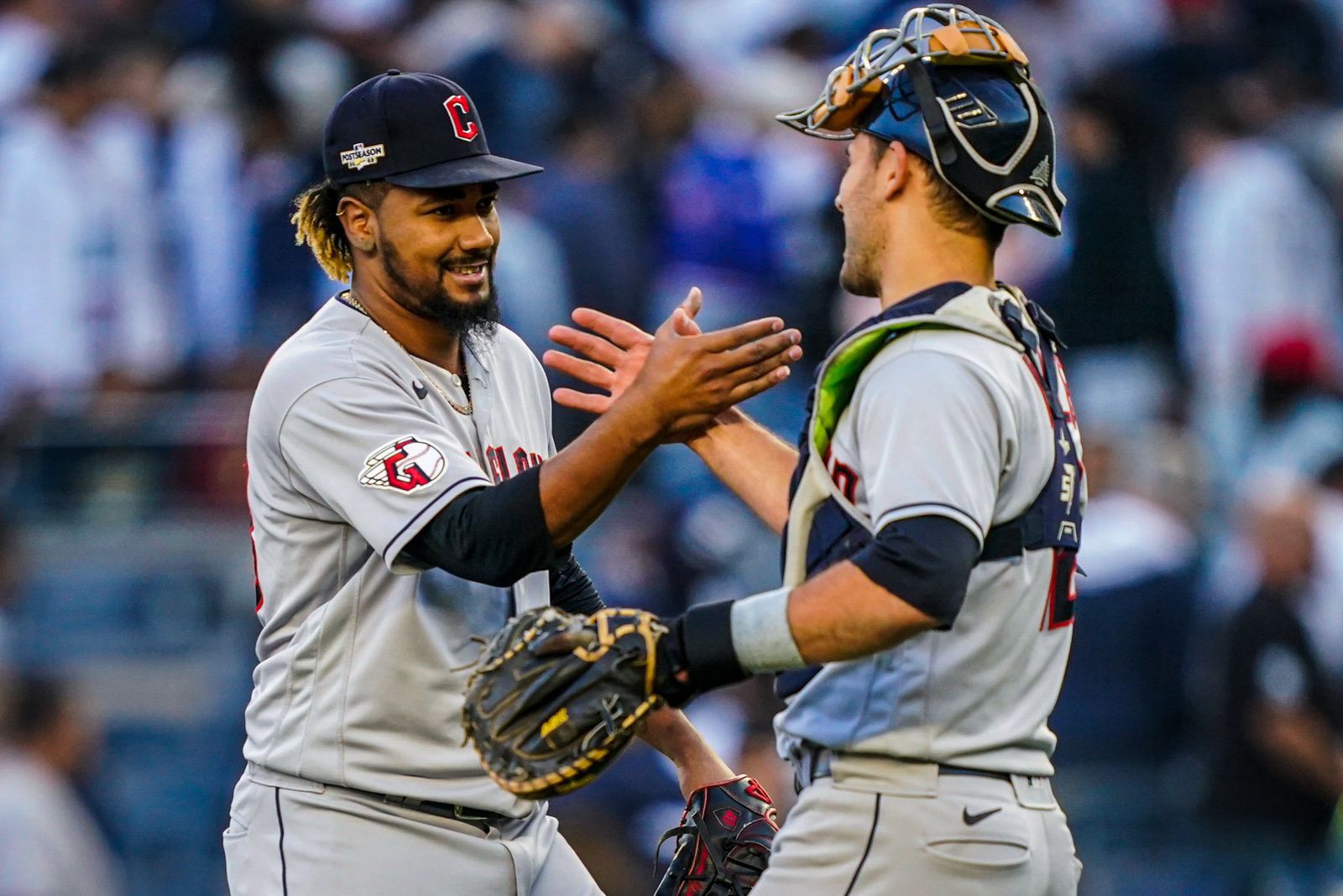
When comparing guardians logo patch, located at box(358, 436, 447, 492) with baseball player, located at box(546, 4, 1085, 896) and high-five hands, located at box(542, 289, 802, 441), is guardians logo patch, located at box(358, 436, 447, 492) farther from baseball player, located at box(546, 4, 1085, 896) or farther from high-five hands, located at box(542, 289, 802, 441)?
baseball player, located at box(546, 4, 1085, 896)

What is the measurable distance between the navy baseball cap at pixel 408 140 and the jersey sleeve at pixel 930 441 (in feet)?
3.88

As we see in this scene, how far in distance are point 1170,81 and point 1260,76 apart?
0.57m

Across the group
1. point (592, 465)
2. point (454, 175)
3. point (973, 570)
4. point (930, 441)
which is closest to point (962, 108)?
point (930, 441)

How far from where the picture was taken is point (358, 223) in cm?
427

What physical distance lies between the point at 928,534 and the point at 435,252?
1.49m

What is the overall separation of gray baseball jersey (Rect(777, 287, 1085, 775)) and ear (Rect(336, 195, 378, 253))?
4.08ft

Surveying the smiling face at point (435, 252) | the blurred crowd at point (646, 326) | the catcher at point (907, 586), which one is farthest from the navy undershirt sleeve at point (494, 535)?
the blurred crowd at point (646, 326)

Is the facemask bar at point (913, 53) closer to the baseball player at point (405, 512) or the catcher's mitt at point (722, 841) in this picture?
the baseball player at point (405, 512)

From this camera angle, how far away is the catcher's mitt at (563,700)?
133 inches

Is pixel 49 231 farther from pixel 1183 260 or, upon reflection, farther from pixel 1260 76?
pixel 1260 76

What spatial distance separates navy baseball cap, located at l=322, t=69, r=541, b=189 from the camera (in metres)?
4.15

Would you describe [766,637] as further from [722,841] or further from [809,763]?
[722,841]

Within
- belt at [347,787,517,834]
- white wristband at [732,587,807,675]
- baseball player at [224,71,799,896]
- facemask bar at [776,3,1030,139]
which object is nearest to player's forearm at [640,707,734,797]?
baseball player at [224,71,799,896]

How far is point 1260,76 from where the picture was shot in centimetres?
1105
